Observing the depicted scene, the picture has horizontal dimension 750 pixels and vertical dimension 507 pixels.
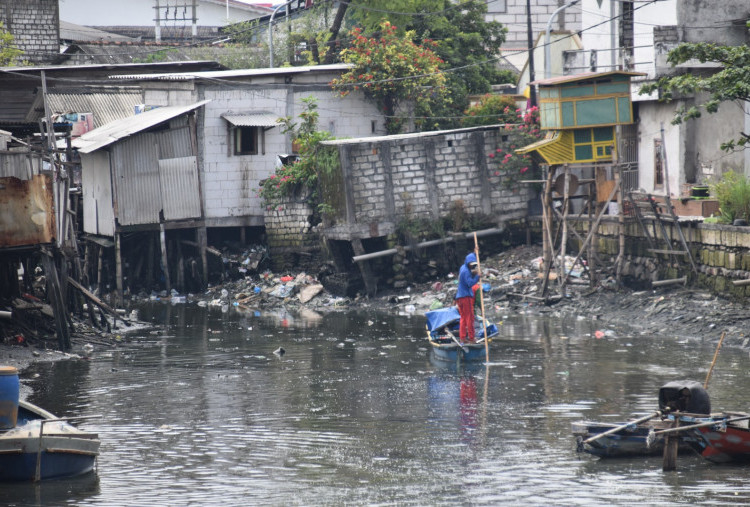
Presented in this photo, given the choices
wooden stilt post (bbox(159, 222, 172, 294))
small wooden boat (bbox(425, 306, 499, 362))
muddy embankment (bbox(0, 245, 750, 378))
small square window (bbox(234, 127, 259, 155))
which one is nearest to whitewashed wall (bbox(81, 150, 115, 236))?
wooden stilt post (bbox(159, 222, 172, 294))

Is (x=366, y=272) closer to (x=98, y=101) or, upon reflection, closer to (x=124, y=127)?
(x=124, y=127)

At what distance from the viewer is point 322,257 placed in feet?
88.8

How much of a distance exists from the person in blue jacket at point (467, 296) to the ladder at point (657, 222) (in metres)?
5.04

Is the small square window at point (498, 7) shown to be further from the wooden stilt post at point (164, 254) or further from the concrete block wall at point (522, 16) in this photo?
the wooden stilt post at point (164, 254)

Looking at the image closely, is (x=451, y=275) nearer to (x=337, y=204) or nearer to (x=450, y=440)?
(x=337, y=204)

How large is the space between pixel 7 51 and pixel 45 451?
26.1 m

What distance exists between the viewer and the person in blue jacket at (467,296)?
57.3 feet

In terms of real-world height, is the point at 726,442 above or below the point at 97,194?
below

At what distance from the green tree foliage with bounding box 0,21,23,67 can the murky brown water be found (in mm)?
15849

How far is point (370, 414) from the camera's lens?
1380 cm

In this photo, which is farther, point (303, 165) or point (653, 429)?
point (303, 165)

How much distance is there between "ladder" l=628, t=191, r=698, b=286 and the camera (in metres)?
20.6

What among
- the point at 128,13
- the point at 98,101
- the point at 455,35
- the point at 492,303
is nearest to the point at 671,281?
the point at 492,303

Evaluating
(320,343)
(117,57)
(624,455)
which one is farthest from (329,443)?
(117,57)
